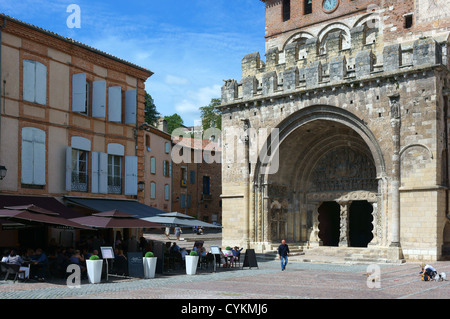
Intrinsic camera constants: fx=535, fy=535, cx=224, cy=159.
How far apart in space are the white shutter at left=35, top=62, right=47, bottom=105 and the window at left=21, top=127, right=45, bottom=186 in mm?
1071

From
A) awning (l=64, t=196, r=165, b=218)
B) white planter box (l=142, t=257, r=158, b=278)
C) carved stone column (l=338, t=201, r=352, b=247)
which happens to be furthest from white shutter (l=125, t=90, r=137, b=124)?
carved stone column (l=338, t=201, r=352, b=247)

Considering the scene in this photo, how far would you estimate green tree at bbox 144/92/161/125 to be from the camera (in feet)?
169

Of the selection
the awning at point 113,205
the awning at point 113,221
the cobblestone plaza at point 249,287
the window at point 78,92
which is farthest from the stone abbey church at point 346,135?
the awning at point 113,221

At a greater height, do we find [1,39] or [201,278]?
[1,39]

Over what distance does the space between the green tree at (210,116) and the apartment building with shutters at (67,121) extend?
31.1 meters

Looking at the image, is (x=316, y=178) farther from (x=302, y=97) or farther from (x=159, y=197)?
(x=159, y=197)

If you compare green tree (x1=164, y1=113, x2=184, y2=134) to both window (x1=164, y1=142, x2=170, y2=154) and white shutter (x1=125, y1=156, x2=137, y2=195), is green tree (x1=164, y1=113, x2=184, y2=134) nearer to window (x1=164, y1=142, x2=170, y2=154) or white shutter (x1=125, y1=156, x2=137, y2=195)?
window (x1=164, y1=142, x2=170, y2=154)

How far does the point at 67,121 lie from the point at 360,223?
54.6ft

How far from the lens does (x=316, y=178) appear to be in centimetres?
2612

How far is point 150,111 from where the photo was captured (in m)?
52.0

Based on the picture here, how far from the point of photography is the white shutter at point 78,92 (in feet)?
63.6
